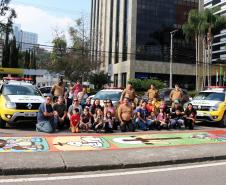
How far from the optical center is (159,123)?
14.7m

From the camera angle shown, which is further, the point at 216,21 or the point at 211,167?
the point at 216,21

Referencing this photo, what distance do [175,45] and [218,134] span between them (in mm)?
54268

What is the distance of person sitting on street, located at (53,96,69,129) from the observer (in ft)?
45.0

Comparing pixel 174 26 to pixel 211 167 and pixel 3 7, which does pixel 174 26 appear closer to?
pixel 3 7

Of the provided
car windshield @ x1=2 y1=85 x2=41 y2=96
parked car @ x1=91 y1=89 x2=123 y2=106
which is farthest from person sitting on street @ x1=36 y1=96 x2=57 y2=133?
parked car @ x1=91 y1=89 x2=123 y2=106

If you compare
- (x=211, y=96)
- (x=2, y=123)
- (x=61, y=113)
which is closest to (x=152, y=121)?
(x=61, y=113)

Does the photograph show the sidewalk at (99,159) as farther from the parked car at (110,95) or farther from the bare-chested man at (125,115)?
the parked car at (110,95)

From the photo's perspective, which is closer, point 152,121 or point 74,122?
point 74,122

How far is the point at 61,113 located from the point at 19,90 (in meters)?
2.13

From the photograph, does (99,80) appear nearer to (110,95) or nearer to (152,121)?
(110,95)

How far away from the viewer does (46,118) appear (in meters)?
13.2

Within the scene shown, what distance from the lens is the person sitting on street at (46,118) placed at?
12922 millimetres

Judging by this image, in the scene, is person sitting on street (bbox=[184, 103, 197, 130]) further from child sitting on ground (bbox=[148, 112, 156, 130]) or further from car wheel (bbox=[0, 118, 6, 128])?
car wheel (bbox=[0, 118, 6, 128])

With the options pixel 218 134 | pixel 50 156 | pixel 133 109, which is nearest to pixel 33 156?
pixel 50 156
